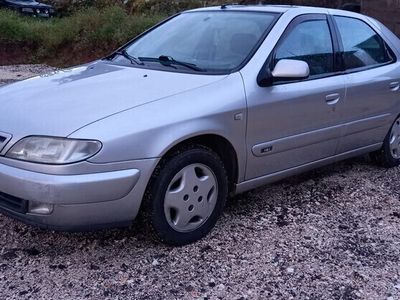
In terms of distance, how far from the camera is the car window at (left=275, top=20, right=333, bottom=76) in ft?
14.0

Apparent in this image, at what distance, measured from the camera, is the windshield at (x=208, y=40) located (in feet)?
13.5

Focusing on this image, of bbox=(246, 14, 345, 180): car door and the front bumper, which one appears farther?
bbox=(246, 14, 345, 180): car door

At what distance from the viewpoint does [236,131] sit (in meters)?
3.79

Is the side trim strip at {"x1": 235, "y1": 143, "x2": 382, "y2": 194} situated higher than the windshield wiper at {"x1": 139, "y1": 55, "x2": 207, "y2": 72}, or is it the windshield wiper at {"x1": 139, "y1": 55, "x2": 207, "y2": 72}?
the windshield wiper at {"x1": 139, "y1": 55, "x2": 207, "y2": 72}

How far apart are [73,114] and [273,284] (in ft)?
4.98

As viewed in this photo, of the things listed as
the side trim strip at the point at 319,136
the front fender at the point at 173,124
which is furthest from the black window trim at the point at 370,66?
the front fender at the point at 173,124

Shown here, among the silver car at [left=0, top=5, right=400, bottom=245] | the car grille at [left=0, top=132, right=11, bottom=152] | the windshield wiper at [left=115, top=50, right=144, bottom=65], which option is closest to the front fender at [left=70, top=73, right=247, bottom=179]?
the silver car at [left=0, top=5, right=400, bottom=245]

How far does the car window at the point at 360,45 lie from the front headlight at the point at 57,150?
99.1 inches

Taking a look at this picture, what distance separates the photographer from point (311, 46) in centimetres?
450

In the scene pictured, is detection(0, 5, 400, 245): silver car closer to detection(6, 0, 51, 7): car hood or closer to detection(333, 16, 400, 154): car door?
detection(333, 16, 400, 154): car door

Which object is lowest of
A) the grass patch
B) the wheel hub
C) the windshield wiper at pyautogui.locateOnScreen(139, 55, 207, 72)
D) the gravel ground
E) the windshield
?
the grass patch

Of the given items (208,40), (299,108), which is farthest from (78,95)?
(299,108)

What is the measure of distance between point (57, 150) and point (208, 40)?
1.66 meters

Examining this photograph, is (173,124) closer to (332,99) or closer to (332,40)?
(332,99)
